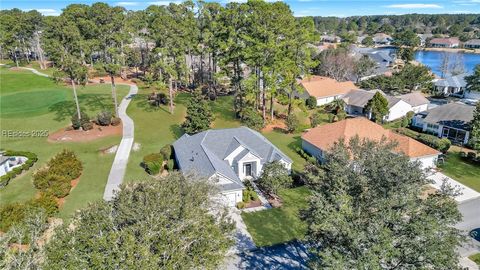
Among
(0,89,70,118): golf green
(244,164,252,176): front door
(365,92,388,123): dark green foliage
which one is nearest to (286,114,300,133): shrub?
(365,92,388,123): dark green foliage

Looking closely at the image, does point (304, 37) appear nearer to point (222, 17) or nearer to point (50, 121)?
point (222, 17)

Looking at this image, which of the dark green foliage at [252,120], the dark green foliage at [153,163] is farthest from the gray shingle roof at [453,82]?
the dark green foliage at [153,163]

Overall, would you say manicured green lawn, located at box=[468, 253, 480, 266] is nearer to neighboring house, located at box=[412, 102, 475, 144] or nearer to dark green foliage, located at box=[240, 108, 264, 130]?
neighboring house, located at box=[412, 102, 475, 144]

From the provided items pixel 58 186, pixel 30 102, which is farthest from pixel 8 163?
pixel 30 102

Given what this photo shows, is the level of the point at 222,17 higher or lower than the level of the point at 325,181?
higher

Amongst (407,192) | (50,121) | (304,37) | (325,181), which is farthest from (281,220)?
(50,121)
